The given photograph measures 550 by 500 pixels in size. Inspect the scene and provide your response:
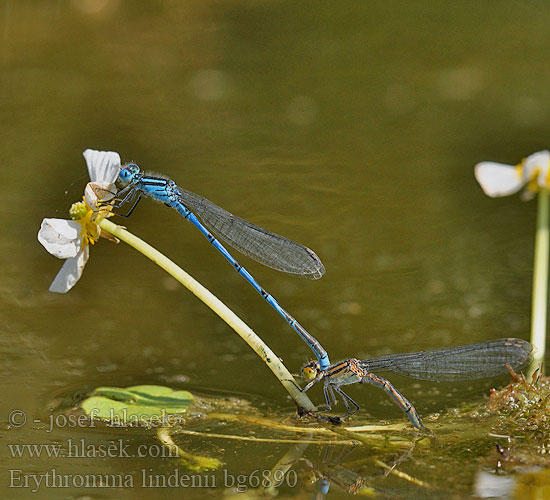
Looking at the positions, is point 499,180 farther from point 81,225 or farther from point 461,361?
point 81,225

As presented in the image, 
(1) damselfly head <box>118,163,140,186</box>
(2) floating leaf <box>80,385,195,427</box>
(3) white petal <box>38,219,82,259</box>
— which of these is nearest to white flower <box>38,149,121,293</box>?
(3) white petal <box>38,219,82,259</box>

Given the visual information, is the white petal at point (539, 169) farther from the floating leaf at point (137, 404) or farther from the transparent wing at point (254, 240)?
the floating leaf at point (137, 404)

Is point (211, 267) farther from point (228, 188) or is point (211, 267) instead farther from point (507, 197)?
point (507, 197)

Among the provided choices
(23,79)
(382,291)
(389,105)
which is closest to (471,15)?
(389,105)

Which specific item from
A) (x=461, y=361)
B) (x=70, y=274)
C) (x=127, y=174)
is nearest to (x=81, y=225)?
(x=70, y=274)

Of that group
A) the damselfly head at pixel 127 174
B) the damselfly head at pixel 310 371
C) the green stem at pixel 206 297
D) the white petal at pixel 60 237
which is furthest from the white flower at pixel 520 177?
the white petal at pixel 60 237

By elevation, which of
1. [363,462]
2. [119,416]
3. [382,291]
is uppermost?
[382,291]
